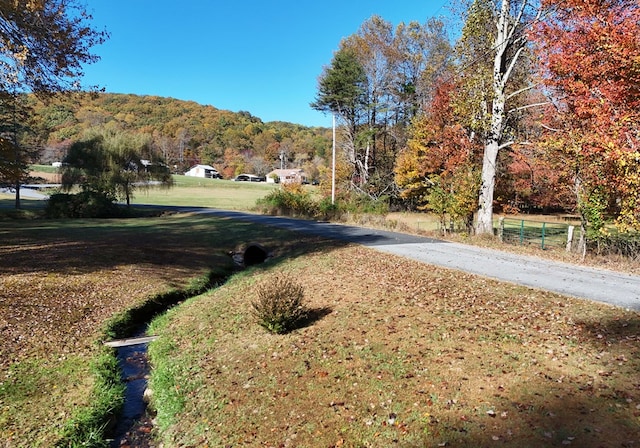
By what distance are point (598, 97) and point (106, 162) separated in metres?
34.8

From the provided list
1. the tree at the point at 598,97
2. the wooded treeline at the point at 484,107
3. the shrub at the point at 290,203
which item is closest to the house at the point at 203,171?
the wooded treeline at the point at 484,107

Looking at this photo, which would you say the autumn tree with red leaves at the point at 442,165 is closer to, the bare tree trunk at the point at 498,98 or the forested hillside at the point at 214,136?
the bare tree trunk at the point at 498,98

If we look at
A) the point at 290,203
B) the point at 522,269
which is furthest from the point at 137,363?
the point at 290,203

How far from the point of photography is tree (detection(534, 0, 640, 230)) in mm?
11023

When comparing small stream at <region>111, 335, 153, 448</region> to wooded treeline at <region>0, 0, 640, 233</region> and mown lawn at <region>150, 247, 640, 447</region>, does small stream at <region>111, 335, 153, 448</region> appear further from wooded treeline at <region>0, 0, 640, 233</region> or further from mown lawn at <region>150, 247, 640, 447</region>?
wooded treeline at <region>0, 0, 640, 233</region>

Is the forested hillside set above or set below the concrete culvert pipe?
above

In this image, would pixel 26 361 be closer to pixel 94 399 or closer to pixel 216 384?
pixel 94 399

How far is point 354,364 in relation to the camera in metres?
5.79

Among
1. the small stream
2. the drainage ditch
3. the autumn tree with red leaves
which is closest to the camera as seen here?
the small stream

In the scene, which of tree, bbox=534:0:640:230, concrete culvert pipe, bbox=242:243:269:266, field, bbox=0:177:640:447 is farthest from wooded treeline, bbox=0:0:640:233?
concrete culvert pipe, bbox=242:243:269:266

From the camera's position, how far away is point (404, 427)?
4.30 m

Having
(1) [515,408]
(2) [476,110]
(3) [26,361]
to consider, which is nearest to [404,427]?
(1) [515,408]

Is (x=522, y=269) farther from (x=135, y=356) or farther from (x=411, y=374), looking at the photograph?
(x=135, y=356)

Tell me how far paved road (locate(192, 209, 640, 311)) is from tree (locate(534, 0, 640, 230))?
2043mm
